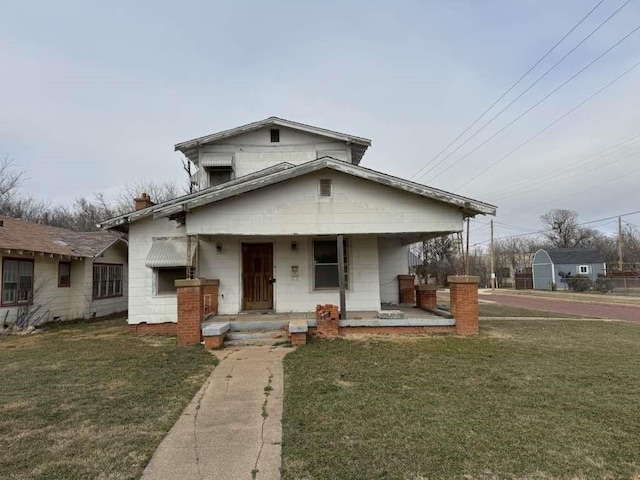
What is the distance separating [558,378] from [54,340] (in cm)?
1183

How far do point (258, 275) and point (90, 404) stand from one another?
7475 millimetres

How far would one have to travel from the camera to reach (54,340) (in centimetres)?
1129

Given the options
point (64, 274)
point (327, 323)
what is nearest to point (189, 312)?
point (327, 323)

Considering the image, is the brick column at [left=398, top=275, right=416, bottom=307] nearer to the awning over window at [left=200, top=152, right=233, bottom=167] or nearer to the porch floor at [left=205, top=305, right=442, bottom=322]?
the porch floor at [left=205, top=305, right=442, bottom=322]

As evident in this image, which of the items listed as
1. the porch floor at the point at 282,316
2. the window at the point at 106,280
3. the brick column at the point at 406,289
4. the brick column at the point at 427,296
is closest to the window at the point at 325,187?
the porch floor at the point at 282,316

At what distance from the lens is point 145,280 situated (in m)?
12.4

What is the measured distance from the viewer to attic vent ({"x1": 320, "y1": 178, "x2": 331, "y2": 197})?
10711 millimetres

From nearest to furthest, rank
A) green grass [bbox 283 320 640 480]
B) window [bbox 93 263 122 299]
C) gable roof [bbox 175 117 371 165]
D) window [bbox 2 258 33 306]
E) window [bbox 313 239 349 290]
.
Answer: green grass [bbox 283 320 640 480], window [bbox 313 239 349 290], window [bbox 2 258 33 306], gable roof [bbox 175 117 371 165], window [bbox 93 263 122 299]

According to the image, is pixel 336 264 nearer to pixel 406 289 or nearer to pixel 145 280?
pixel 406 289

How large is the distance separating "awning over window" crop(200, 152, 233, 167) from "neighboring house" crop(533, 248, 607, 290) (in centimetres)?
3836

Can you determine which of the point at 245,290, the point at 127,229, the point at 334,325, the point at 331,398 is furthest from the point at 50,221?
the point at 331,398

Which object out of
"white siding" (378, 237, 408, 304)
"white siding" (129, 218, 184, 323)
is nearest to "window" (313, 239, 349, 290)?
"white siding" (378, 237, 408, 304)

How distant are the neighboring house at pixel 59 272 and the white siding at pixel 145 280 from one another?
4255 millimetres

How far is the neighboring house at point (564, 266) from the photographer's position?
42719 mm
